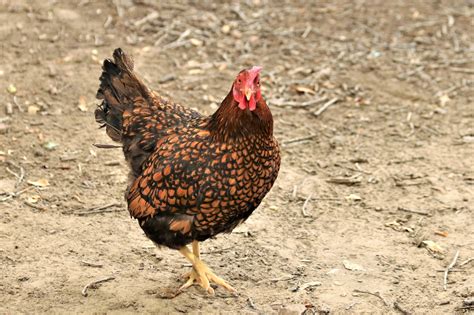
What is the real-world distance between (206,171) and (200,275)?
797 millimetres

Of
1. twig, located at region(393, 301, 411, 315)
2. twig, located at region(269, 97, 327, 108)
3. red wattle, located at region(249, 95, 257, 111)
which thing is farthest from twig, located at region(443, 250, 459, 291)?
twig, located at region(269, 97, 327, 108)

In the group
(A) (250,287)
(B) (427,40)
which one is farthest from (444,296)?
(B) (427,40)

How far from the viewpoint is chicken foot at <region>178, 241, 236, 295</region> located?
451 cm

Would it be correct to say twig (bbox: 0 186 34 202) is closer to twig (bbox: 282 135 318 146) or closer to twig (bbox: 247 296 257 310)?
twig (bbox: 247 296 257 310)

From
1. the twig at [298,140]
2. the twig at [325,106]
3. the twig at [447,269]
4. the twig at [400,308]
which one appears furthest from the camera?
the twig at [325,106]

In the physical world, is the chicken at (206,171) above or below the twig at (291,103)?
above

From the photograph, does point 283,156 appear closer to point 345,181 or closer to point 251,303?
point 345,181

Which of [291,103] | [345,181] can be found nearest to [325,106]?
[291,103]

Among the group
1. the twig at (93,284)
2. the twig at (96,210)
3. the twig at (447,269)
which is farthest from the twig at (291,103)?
the twig at (93,284)

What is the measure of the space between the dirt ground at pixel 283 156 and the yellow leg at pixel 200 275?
5cm

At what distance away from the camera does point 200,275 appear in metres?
4.56

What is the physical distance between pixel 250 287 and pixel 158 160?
3.46 feet

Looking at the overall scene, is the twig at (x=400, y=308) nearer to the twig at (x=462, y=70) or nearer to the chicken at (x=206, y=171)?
the chicken at (x=206, y=171)

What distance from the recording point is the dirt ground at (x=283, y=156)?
181 inches
